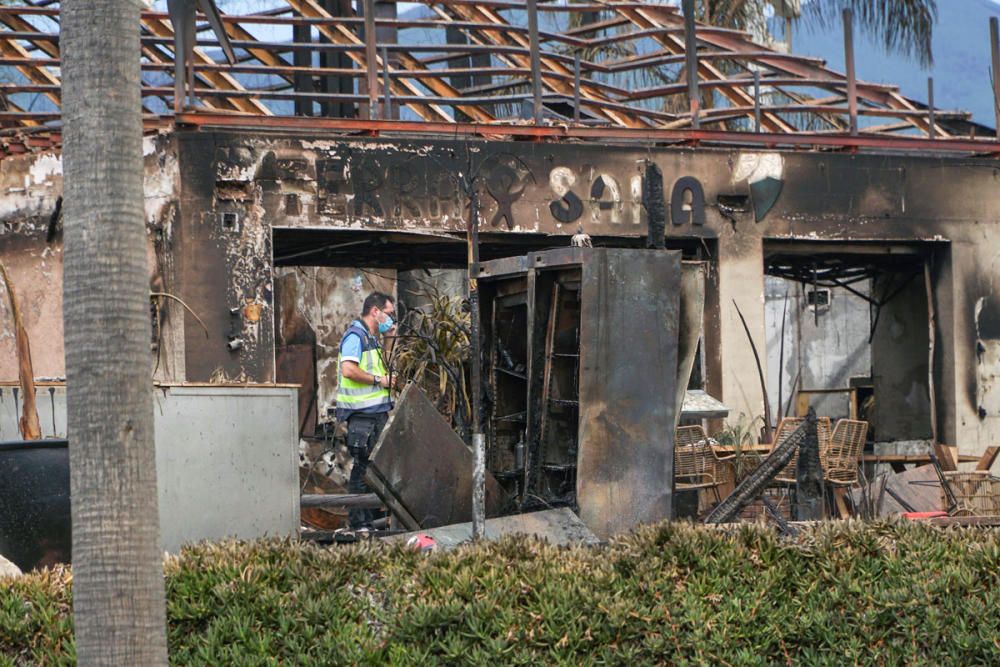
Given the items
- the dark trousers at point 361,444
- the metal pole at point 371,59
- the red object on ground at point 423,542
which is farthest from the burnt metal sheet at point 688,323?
the metal pole at point 371,59

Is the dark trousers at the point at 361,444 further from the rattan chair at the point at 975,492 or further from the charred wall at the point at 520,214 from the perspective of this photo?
the rattan chair at the point at 975,492

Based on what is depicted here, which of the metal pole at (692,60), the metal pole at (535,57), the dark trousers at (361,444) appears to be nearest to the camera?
the dark trousers at (361,444)

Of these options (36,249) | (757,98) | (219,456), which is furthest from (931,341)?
(219,456)

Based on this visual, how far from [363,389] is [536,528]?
408 cm

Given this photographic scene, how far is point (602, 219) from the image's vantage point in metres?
16.0

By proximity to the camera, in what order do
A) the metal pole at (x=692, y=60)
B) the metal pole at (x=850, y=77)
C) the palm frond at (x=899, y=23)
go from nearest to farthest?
the metal pole at (x=692, y=60), the metal pole at (x=850, y=77), the palm frond at (x=899, y=23)

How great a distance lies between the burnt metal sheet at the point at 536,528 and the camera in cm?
918

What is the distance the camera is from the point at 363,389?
1306cm

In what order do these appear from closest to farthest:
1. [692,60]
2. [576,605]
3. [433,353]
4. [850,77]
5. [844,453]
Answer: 1. [576,605]
2. [844,453]
3. [433,353]
4. [692,60]
5. [850,77]

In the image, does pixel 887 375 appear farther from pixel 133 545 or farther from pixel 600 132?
pixel 133 545

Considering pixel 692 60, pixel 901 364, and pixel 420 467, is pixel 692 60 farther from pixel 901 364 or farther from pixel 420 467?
pixel 420 467

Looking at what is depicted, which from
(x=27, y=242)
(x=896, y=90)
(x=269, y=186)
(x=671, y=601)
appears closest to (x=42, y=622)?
(x=671, y=601)

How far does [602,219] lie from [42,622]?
32.5 ft

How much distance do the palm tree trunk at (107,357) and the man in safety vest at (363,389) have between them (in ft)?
25.0
